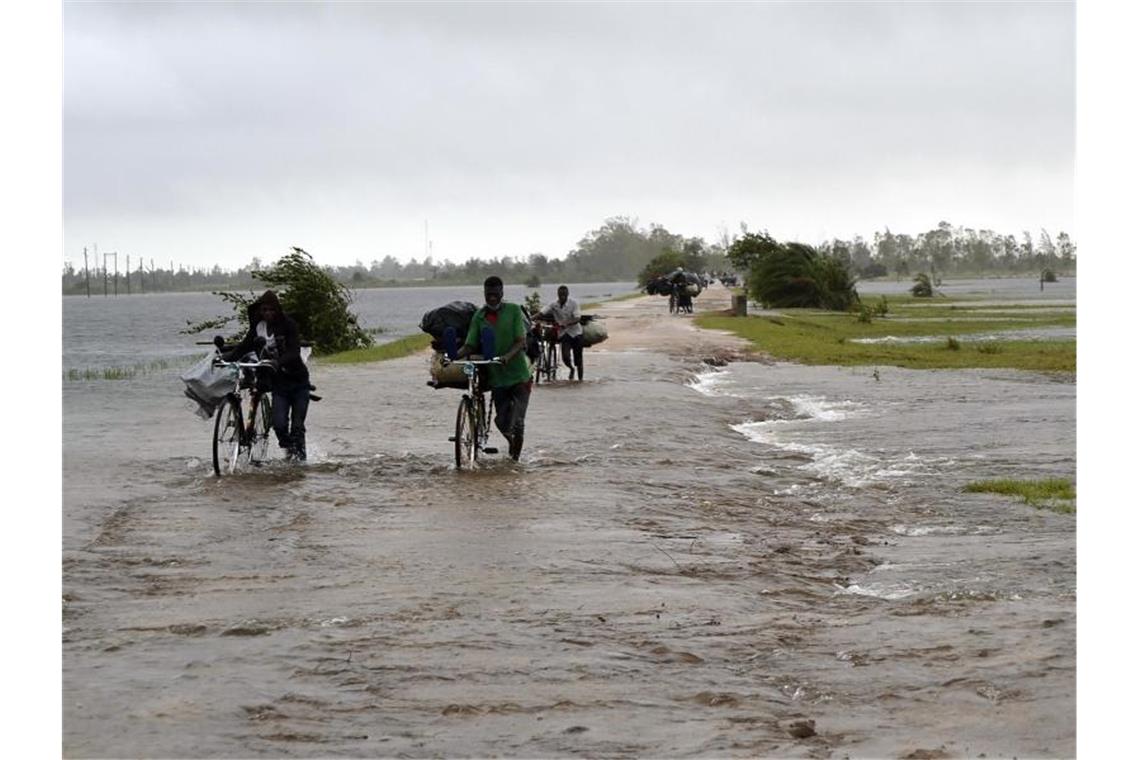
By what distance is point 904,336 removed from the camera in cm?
4784

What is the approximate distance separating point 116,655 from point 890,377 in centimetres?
2326

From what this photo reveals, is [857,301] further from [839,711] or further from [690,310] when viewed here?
[839,711]

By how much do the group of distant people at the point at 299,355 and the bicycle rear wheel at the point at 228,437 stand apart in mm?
376

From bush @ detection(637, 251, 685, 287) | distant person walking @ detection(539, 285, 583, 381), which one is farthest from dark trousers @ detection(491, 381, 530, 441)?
bush @ detection(637, 251, 685, 287)

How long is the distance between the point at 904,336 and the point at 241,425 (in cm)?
3551

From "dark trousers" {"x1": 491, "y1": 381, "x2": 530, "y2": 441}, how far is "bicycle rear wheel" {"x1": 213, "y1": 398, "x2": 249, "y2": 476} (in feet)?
7.94

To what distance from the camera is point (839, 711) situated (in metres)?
7.11

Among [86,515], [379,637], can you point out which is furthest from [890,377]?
[379,637]

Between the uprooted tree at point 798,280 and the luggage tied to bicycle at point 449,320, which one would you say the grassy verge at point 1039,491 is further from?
the uprooted tree at point 798,280

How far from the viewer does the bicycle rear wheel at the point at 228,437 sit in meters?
14.6

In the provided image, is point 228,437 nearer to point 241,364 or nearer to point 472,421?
point 241,364

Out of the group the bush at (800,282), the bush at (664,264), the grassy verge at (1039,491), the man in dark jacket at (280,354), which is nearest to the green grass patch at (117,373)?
the man in dark jacket at (280,354)

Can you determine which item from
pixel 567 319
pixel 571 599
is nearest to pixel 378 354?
pixel 567 319
